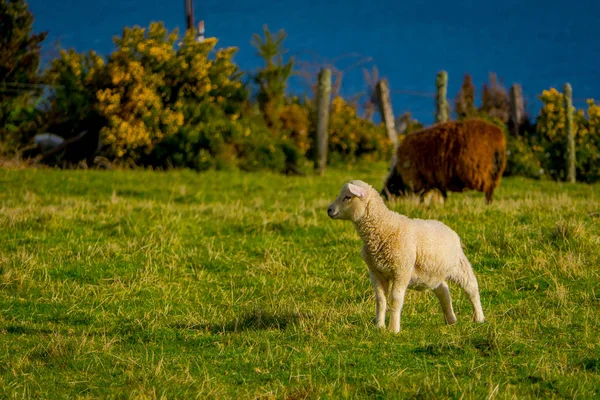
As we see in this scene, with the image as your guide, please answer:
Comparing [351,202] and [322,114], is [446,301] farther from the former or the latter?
[322,114]

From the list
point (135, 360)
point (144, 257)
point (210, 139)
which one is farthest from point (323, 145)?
point (135, 360)

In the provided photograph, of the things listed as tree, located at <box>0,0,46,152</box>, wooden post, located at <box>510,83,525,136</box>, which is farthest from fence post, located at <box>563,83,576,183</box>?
tree, located at <box>0,0,46,152</box>

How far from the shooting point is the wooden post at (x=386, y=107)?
25.7 metres

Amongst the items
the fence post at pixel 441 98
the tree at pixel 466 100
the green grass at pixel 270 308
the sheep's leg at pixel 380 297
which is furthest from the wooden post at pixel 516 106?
the sheep's leg at pixel 380 297

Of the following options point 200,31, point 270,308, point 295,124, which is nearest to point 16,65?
point 200,31

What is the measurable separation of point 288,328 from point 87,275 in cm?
327

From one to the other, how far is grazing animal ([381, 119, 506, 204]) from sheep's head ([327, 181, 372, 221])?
7697mm

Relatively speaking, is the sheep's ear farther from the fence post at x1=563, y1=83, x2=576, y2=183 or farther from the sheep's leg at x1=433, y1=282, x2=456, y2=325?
the fence post at x1=563, y1=83, x2=576, y2=183

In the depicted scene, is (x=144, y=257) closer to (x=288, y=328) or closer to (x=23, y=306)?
(x=23, y=306)

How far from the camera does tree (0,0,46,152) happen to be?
20281mm

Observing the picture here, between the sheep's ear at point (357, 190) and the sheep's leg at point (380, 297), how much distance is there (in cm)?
65

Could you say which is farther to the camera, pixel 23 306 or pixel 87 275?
pixel 87 275

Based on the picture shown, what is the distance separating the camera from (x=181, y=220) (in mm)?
11508

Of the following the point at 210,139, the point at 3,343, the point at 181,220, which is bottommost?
the point at 3,343
